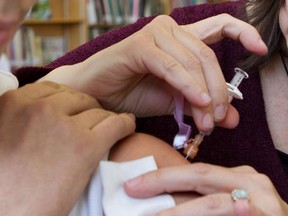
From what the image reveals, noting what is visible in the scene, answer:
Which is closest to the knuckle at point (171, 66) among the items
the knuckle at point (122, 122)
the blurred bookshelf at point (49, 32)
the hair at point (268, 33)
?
the knuckle at point (122, 122)

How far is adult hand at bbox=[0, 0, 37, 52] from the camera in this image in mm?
509

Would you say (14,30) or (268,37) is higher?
(14,30)

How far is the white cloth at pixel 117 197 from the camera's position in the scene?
69cm

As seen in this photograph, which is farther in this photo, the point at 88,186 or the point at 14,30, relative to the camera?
the point at 88,186

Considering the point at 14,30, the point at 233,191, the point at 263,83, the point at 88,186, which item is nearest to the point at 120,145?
the point at 88,186

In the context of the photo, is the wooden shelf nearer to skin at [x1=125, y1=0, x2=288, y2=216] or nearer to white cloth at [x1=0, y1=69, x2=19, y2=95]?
white cloth at [x1=0, y1=69, x2=19, y2=95]

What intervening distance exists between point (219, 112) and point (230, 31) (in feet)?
0.51

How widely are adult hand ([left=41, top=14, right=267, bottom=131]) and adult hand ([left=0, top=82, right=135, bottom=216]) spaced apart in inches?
4.1

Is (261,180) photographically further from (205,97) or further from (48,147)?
(48,147)

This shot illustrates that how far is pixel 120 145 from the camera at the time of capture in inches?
31.4

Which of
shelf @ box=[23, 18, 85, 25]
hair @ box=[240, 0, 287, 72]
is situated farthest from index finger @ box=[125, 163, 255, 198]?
shelf @ box=[23, 18, 85, 25]

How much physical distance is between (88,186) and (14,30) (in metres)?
0.29

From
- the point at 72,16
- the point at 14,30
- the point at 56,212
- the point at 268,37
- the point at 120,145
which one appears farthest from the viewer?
the point at 72,16

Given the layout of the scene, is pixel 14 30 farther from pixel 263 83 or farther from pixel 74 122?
pixel 263 83
